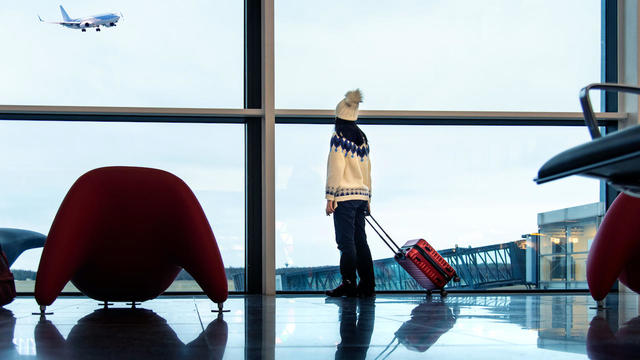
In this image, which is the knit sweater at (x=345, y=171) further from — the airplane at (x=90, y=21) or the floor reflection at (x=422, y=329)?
the airplane at (x=90, y=21)

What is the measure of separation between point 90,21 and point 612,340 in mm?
5437

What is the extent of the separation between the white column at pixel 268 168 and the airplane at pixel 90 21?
4.86 feet

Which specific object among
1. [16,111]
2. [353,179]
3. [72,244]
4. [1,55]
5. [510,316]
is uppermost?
[1,55]

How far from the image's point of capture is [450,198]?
20.7 ft

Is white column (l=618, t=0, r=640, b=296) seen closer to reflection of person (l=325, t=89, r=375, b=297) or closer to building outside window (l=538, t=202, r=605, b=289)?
building outside window (l=538, t=202, r=605, b=289)

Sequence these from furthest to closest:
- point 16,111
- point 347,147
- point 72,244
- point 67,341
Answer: point 16,111, point 347,147, point 72,244, point 67,341

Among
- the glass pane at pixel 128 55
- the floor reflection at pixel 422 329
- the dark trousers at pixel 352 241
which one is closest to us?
the floor reflection at pixel 422 329

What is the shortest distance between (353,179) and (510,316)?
2.09m

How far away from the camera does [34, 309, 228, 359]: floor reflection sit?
1.63m

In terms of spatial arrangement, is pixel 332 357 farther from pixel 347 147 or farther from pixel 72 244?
pixel 347 147

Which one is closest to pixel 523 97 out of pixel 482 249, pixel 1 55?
pixel 482 249

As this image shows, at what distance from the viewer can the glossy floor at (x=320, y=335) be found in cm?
165

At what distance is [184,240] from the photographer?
2984mm

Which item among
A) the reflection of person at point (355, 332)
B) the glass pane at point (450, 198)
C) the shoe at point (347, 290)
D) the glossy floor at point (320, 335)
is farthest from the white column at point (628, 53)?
the reflection of person at point (355, 332)
